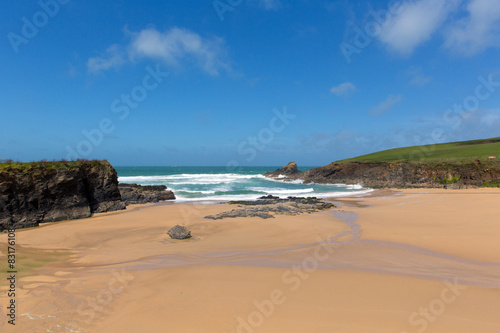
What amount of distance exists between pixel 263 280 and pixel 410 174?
39701 millimetres

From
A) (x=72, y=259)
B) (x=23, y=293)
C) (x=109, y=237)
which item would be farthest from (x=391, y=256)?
(x=109, y=237)

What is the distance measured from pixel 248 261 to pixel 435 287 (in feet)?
14.5

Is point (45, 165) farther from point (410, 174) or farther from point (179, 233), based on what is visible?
point (410, 174)

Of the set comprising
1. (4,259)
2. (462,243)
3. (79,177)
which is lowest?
(462,243)

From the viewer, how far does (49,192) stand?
46.8ft

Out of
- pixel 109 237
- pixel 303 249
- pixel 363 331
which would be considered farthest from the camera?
pixel 109 237

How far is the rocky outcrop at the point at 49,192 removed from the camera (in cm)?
1276

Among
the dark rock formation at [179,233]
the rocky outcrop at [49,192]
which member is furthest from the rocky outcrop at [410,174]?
the rocky outcrop at [49,192]

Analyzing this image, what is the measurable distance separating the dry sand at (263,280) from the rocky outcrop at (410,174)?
26.0 m

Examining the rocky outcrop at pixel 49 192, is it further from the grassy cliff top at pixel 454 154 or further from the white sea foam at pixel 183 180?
the grassy cliff top at pixel 454 154

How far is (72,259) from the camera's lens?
25.5ft

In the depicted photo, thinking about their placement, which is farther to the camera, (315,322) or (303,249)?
(303,249)

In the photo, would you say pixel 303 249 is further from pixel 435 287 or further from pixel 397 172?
pixel 397 172

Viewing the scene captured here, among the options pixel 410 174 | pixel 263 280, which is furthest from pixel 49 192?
pixel 410 174
